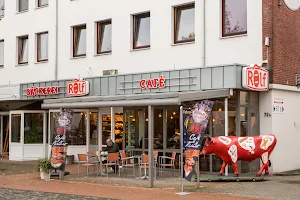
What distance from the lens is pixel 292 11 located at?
58.1ft

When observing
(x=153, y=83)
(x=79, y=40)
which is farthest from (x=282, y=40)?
(x=79, y=40)

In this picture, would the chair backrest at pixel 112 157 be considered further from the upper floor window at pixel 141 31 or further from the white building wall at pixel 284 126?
the upper floor window at pixel 141 31

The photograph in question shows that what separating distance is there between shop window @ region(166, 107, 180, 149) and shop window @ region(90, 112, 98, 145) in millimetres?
4830

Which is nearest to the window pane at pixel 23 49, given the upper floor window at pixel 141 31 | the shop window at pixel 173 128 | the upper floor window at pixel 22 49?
the upper floor window at pixel 22 49

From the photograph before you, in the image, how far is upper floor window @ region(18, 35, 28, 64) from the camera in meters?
25.7

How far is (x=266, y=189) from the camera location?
1320 centimetres

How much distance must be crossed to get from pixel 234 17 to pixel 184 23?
2.25 m

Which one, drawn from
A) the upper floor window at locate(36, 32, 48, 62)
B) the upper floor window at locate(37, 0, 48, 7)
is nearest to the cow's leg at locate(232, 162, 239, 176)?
the upper floor window at locate(36, 32, 48, 62)

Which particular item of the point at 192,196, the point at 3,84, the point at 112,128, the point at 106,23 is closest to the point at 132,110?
the point at 112,128

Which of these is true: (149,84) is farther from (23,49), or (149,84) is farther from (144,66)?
(23,49)

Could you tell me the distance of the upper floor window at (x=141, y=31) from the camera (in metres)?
20.2

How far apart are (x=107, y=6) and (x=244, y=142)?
948 cm

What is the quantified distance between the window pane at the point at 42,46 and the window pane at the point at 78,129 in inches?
154

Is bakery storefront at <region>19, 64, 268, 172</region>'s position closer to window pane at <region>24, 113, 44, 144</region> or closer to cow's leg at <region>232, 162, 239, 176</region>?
cow's leg at <region>232, 162, 239, 176</region>
